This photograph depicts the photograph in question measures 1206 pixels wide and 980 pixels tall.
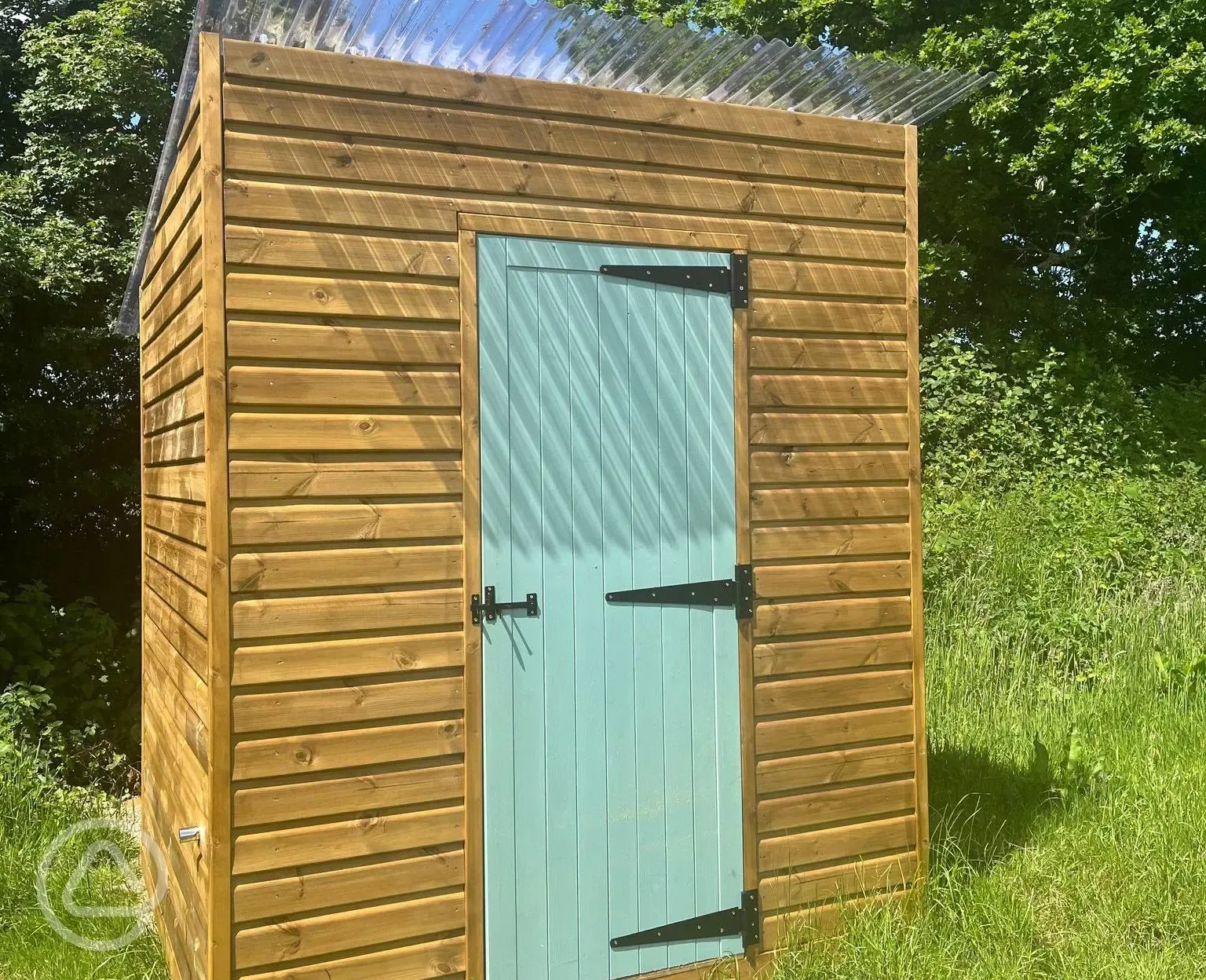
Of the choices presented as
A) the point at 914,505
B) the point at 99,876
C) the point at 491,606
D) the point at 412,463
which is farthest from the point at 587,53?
the point at 99,876

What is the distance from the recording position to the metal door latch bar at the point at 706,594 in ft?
11.5

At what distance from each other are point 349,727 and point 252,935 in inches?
24.3

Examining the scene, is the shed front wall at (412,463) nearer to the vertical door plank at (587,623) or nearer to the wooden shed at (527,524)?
the wooden shed at (527,524)

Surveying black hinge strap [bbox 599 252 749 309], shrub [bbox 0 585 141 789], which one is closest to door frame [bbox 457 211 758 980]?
black hinge strap [bbox 599 252 749 309]

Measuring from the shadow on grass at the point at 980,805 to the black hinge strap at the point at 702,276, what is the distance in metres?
2.31

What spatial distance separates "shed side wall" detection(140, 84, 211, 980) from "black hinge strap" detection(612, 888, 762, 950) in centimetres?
134

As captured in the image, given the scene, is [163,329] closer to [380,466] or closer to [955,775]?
[380,466]

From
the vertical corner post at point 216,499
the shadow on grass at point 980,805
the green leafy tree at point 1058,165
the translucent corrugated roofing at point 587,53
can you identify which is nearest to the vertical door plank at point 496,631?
the translucent corrugated roofing at point 587,53

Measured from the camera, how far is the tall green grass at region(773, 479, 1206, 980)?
3.67 meters

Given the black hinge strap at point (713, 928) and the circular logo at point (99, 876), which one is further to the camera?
the circular logo at point (99, 876)

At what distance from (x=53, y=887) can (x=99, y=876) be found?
238mm

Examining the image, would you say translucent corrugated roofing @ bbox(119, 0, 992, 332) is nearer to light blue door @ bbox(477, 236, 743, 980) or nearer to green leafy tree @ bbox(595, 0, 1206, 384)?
light blue door @ bbox(477, 236, 743, 980)

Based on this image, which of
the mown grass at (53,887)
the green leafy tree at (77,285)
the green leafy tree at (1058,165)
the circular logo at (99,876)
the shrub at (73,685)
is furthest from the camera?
the green leafy tree at (1058,165)

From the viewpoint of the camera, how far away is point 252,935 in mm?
2979
